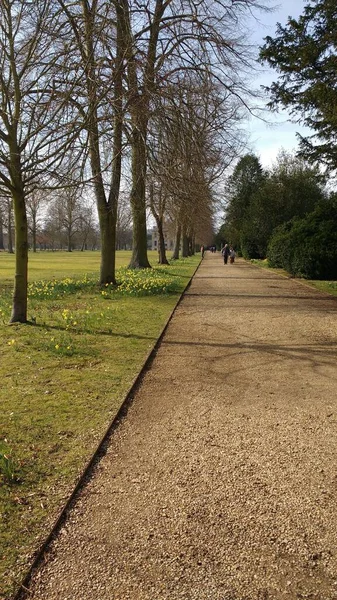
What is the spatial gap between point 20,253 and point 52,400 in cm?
421

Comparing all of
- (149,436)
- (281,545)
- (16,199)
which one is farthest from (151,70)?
(281,545)

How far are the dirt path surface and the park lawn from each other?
19cm

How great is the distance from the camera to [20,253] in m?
8.31

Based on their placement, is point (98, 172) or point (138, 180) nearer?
point (98, 172)

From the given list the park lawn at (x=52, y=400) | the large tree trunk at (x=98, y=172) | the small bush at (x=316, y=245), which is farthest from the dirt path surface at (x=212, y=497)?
the small bush at (x=316, y=245)

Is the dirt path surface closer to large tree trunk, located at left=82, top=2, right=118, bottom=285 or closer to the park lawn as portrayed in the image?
the park lawn

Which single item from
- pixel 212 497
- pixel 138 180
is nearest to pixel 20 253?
pixel 138 180

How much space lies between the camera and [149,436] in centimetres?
407

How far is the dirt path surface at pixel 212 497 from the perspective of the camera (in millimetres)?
2348

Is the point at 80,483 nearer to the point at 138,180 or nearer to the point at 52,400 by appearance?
the point at 52,400

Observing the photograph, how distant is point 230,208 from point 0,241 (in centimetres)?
7212

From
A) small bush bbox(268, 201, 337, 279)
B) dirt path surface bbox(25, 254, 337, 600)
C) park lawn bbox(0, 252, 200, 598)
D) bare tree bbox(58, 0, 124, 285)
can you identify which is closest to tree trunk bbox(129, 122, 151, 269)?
bare tree bbox(58, 0, 124, 285)

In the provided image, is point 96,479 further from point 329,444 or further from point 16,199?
point 16,199

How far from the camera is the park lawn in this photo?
9.31 feet
